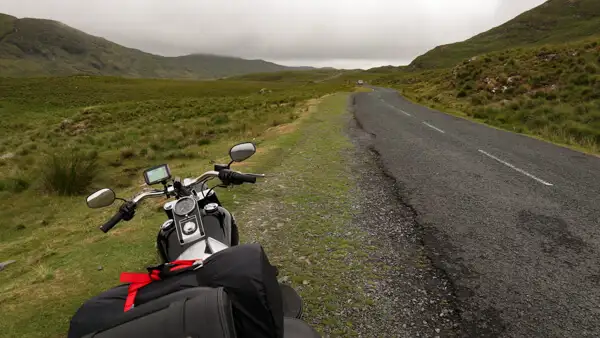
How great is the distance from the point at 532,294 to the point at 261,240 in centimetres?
312

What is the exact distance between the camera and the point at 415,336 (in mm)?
3062

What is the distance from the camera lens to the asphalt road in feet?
10.9

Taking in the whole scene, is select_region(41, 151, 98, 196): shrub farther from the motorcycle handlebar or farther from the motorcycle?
the motorcycle handlebar

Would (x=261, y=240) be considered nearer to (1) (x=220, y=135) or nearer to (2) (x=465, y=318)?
(2) (x=465, y=318)

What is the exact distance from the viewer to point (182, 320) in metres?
1.48

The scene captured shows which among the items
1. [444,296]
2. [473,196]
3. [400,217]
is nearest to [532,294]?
[444,296]

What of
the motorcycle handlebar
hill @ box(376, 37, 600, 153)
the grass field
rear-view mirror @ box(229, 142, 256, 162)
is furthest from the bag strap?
hill @ box(376, 37, 600, 153)

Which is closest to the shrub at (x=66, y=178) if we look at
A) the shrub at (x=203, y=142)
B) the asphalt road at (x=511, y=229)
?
the shrub at (x=203, y=142)

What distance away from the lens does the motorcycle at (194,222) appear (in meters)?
2.41

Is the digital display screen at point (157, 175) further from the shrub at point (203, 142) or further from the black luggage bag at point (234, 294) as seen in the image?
the shrub at point (203, 142)

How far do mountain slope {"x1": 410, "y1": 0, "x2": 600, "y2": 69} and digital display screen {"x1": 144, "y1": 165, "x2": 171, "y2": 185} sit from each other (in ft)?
344

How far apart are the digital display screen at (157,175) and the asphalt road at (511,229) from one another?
9.19ft

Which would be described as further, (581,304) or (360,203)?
(360,203)

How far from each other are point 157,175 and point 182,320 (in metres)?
1.73
